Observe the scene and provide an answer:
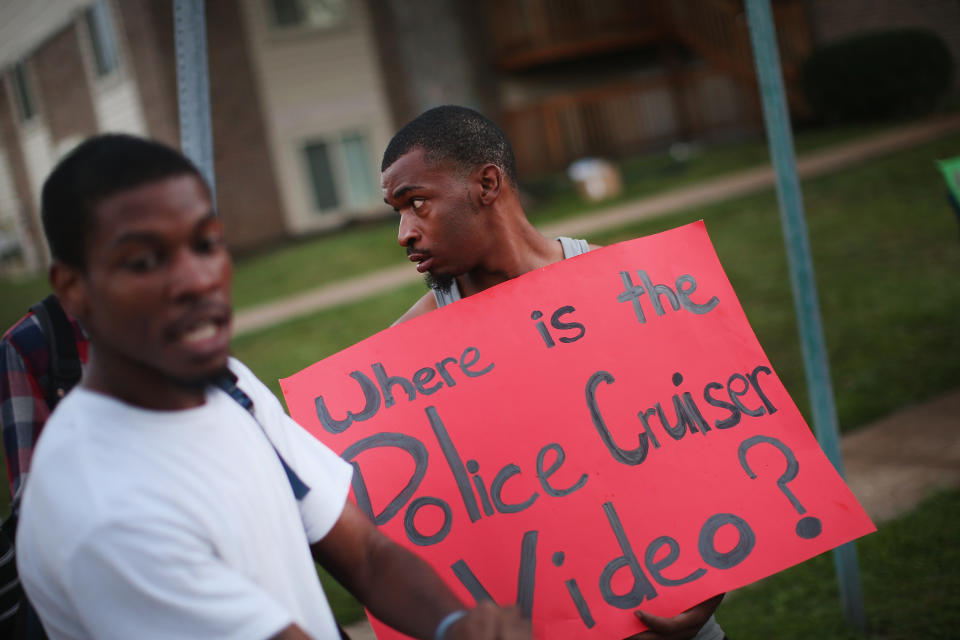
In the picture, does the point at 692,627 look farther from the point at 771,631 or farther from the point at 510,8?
the point at 510,8

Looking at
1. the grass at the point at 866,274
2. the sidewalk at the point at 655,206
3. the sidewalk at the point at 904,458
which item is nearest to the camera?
the sidewalk at the point at 904,458

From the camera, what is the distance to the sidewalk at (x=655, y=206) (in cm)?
913

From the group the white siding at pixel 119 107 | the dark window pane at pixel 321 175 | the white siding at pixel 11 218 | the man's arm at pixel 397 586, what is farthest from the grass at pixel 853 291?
the white siding at pixel 11 218

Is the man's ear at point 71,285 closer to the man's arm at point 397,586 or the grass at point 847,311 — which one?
the man's arm at point 397,586

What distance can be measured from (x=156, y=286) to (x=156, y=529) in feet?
1.04

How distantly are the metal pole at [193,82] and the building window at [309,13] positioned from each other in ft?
47.6

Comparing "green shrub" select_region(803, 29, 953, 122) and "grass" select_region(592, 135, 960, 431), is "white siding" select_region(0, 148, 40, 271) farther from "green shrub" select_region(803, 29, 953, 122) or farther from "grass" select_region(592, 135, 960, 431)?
"green shrub" select_region(803, 29, 953, 122)

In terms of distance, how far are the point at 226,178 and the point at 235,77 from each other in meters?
1.82

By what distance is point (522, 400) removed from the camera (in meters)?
1.97

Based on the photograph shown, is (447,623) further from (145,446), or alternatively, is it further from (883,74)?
(883,74)

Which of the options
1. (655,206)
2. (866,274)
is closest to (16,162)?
(655,206)

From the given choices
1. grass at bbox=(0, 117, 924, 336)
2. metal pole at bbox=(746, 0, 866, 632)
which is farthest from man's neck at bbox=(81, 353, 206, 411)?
grass at bbox=(0, 117, 924, 336)

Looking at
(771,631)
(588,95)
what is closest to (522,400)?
(771,631)

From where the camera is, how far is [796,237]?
2.69 metres
